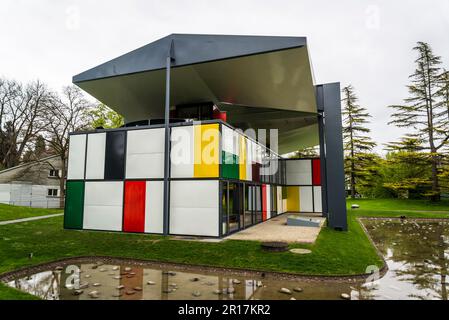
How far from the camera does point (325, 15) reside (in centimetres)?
955

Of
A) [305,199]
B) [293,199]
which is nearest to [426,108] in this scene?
[305,199]

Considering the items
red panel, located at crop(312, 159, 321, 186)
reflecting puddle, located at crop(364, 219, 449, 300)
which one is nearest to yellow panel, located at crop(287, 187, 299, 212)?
red panel, located at crop(312, 159, 321, 186)

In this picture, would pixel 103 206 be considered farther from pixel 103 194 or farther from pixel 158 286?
pixel 158 286

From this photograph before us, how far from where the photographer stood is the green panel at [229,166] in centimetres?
1054

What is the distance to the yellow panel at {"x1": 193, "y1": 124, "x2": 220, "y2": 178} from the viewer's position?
1019 centimetres

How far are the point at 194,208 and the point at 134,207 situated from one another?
2678mm

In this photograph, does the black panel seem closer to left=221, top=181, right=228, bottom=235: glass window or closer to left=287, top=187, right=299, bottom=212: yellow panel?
left=221, top=181, right=228, bottom=235: glass window

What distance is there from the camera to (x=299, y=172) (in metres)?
21.7

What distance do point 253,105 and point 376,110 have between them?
2867 centimetres

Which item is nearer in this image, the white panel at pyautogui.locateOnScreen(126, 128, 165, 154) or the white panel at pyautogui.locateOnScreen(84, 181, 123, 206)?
the white panel at pyautogui.locateOnScreen(126, 128, 165, 154)

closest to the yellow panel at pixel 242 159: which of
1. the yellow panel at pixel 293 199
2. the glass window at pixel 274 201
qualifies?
the glass window at pixel 274 201

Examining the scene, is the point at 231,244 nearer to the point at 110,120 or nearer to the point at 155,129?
the point at 155,129

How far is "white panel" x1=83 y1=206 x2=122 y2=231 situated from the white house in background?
60.4ft

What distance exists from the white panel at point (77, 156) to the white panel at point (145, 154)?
240 centimetres
